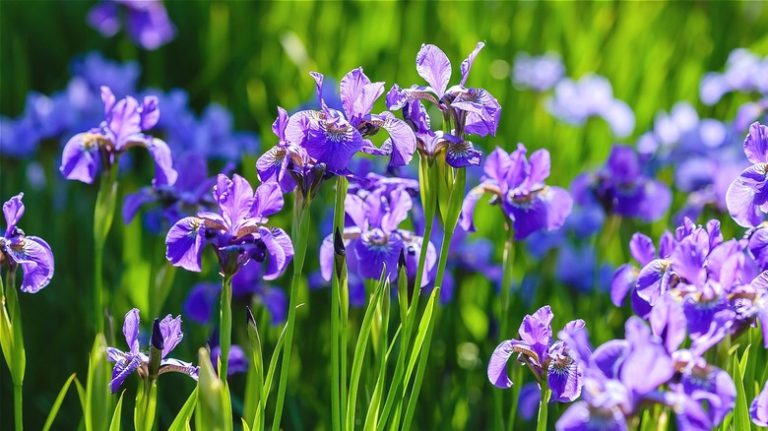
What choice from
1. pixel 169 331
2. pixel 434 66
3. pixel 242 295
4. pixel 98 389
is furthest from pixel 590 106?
pixel 98 389

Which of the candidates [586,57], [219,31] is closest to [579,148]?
A: [586,57]

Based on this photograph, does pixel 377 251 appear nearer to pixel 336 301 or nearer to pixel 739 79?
pixel 336 301

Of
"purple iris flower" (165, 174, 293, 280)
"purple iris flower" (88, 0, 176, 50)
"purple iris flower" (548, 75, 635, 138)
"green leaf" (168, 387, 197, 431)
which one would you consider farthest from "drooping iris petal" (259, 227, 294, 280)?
"purple iris flower" (88, 0, 176, 50)

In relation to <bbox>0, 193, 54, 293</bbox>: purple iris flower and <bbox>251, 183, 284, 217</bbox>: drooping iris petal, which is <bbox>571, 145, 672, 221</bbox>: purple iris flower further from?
<bbox>0, 193, 54, 293</bbox>: purple iris flower

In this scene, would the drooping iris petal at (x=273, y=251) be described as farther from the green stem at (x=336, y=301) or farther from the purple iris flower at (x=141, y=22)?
the purple iris flower at (x=141, y=22)

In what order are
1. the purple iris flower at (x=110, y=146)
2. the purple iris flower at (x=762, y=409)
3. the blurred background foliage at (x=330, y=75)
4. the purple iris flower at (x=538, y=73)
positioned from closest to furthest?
the purple iris flower at (x=762, y=409) < the purple iris flower at (x=110, y=146) < the blurred background foliage at (x=330, y=75) < the purple iris flower at (x=538, y=73)

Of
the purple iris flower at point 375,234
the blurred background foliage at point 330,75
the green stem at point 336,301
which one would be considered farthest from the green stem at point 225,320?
the blurred background foliage at point 330,75

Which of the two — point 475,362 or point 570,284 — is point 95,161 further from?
point 570,284
